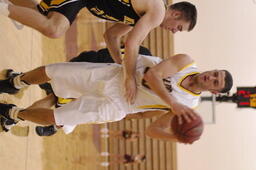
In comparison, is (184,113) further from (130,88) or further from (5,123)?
(5,123)

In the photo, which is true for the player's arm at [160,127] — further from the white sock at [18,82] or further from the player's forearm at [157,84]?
the white sock at [18,82]

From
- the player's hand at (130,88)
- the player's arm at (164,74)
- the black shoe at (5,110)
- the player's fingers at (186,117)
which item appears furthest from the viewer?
the black shoe at (5,110)

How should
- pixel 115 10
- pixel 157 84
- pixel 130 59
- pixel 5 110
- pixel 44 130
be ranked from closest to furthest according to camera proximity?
pixel 157 84 → pixel 130 59 → pixel 115 10 → pixel 5 110 → pixel 44 130

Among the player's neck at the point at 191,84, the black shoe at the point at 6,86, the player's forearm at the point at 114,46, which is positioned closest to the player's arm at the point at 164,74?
the player's neck at the point at 191,84

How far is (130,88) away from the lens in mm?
2033

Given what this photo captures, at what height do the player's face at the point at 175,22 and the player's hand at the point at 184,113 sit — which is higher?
the player's face at the point at 175,22

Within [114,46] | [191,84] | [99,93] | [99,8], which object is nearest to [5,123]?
[99,93]

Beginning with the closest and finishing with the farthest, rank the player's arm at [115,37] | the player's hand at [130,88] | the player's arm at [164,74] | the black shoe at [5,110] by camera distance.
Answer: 1. the player's arm at [164,74]
2. the player's hand at [130,88]
3. the black shoe at [5,110]
4. the player's arm at [115,37]

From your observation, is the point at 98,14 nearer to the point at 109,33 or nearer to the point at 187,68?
the point at 109,33

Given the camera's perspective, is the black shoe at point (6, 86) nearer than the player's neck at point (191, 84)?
No

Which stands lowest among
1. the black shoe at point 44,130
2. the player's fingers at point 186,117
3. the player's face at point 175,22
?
the black shoe at point 44,130

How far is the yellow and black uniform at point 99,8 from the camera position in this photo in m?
2.03

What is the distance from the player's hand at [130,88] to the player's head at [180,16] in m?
0.47

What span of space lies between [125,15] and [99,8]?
0.21m
